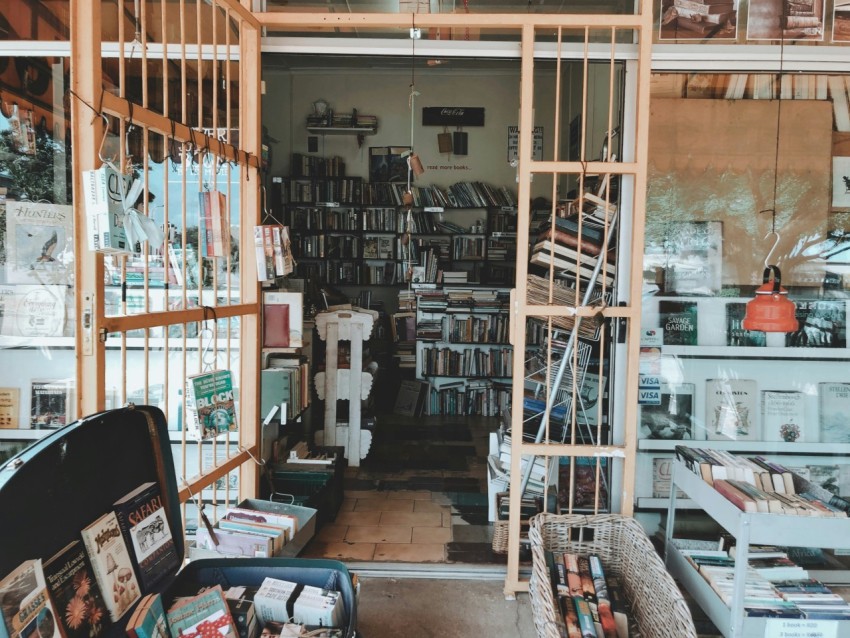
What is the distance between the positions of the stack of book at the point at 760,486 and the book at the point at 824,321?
83 centimetres

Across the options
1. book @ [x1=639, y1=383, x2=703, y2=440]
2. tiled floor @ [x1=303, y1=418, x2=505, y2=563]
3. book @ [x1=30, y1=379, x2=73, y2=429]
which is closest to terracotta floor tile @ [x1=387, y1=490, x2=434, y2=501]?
tiled floor @ [x1=303, y1=418, x2=505, y2=563]

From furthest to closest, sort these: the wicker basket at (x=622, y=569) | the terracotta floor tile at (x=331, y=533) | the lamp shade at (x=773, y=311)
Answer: the terracotta floor tile at (x=331, y=533) < the lamp shade at (x=773, y=311) < the wicker basket at (x=622, y=569)

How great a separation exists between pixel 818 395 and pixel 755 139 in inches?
51.7

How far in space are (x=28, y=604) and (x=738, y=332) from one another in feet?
9.69

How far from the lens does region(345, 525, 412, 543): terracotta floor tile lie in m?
3.00

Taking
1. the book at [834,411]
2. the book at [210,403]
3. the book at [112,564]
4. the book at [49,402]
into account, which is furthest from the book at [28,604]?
the book at [834,411]

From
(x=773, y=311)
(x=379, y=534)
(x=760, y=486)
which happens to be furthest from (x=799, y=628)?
(x=379, y=534)

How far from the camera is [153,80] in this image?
3.33 meters

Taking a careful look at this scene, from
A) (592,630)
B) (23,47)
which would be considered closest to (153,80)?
(23,47)

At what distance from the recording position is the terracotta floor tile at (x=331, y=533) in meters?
2.99

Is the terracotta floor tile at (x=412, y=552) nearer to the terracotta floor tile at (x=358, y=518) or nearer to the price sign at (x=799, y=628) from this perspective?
the terracotta floor tile at (x=358, y=518)

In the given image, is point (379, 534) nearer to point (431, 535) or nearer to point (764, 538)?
point (431, 535)

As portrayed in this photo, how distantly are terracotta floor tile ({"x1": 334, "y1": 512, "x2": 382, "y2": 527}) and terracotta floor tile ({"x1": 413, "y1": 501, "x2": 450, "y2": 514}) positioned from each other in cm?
25

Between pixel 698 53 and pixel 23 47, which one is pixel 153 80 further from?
pixel 698 53
